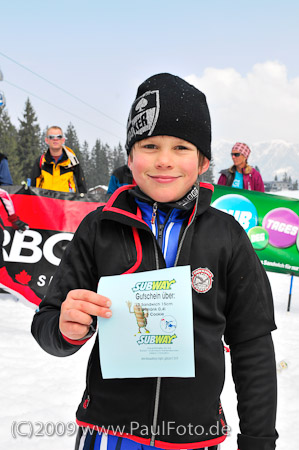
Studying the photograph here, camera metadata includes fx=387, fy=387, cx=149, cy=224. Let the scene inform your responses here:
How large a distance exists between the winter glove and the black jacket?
14.1 feet

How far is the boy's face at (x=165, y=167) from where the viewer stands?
1.36 meters

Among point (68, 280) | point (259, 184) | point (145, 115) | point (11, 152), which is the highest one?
point (11, 152)

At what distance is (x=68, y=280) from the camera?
1.37 m

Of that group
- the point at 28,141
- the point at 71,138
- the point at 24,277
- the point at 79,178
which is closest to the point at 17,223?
the point at 24,277

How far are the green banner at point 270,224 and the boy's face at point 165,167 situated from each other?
528 centimetres

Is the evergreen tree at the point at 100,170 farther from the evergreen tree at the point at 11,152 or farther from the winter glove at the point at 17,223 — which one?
the winter glove at the point at 17,223

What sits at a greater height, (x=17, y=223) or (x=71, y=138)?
(x=71, y=138)

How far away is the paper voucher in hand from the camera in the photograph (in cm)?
113

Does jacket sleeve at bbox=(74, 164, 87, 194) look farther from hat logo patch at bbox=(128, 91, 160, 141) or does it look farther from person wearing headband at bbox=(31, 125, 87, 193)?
hat logo patch at bbox=(128, 91, 160, 141)

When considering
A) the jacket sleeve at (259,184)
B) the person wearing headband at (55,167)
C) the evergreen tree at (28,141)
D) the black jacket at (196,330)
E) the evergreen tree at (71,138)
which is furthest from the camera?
the evergreen tree at (71,138)

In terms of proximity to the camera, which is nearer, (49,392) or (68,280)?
(68,280)

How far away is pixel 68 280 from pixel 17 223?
4.35 m

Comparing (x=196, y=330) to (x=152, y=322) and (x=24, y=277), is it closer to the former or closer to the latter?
(x=152, y=322)

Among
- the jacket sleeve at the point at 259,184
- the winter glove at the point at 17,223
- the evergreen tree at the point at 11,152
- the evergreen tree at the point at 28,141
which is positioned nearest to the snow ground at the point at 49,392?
the winter glove at the point at 17,223
